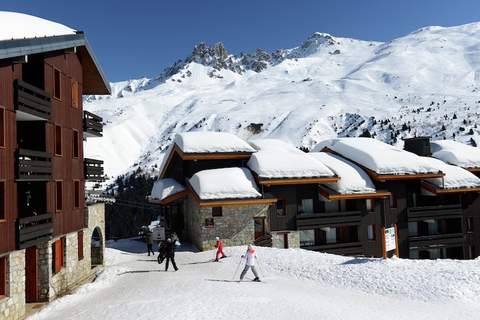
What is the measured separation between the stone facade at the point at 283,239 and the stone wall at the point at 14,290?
20436mm

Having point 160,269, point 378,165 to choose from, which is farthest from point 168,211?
point 378,165

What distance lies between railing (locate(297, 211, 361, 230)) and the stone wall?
72.9 ft

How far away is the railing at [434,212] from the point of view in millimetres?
37312

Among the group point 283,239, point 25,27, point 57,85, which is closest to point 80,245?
point 57,85

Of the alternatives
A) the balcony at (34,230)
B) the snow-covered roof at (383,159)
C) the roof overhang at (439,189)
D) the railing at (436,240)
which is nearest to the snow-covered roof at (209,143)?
the snow-covered roof at (383,159)

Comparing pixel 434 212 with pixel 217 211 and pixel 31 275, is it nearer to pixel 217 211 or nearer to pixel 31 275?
pixel 217 211

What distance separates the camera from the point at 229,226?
30.4 m

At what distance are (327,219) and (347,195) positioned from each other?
250 centimetres

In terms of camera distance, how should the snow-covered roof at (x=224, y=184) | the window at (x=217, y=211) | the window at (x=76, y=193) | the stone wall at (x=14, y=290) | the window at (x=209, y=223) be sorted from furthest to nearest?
the window at (x=217, y=211) < the snow-covered roof at (x=224, y=184) < the window at (x=209, y=223) < the window at (x=76, y=193) < the stone wall at (x=14, y=290)

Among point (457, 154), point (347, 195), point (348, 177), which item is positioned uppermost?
point (457, 154)

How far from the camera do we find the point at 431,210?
37750 mm

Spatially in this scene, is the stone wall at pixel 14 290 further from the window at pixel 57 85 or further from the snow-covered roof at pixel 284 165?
the snow-covered roof at pixel 284 165

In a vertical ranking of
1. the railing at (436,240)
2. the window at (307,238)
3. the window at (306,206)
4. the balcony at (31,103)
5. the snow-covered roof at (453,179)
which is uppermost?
the balcony at (31,103)

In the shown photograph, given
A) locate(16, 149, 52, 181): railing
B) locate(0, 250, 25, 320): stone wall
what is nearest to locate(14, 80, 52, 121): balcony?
locate(16, 149, 52, 181): railing
